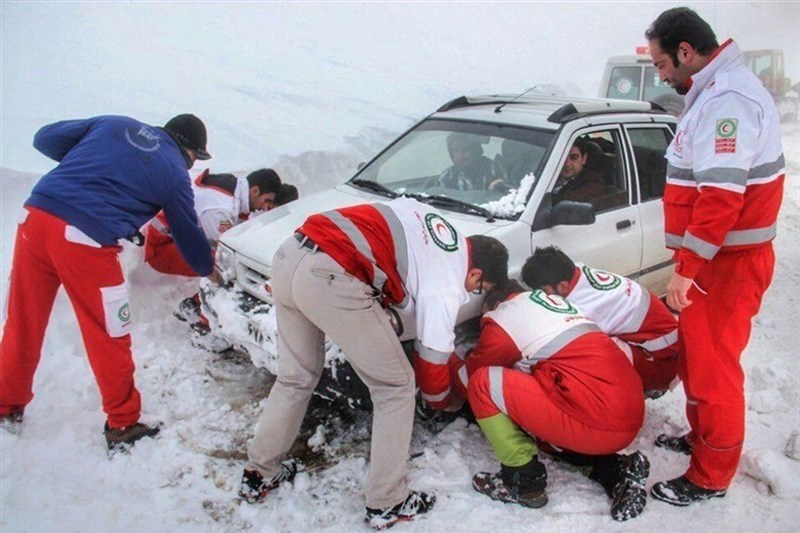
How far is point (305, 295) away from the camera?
7.54ft

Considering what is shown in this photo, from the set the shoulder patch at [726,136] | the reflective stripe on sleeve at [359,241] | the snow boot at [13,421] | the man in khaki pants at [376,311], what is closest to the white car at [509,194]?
the man in khaki pants at [376,311]

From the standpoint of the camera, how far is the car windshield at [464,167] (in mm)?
3330

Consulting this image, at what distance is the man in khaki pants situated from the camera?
230cm

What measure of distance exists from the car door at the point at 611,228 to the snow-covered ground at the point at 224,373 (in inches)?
34.5

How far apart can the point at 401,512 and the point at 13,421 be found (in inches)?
76.8

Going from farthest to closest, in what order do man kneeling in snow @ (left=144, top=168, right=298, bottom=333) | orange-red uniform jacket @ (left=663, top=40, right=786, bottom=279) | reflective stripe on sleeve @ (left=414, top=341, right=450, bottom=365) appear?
man kneeling in snow @ (left=144, top=168, right=298, bottom=333)
reflective stripe on sleeve @ (left=414, top=341, right=450, bottom=365)
orange-red uniform jacket @ (left=663, top=40, right=786, bottom=279)

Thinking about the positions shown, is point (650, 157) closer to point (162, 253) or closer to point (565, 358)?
point (565, 358)

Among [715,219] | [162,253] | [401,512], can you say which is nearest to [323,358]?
[401,512]

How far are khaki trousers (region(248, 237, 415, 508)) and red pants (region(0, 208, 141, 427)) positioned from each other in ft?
2.59

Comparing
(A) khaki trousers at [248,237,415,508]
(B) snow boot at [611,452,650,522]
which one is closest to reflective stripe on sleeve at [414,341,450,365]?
(A) khaki trousers at [248,237,415,508]

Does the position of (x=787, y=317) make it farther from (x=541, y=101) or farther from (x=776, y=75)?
(x=776, y=75)

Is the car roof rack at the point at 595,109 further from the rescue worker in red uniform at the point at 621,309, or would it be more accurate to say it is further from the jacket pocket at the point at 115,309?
the jacket pocket at the point at 115,309

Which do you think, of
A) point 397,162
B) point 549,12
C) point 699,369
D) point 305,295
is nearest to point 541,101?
point 397,162

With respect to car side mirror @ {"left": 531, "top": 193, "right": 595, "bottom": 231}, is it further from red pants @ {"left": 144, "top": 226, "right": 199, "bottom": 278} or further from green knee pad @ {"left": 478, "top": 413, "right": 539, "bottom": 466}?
red pants @ {"left": 144, "top": 226, "right": 199, "bottom": 278}
